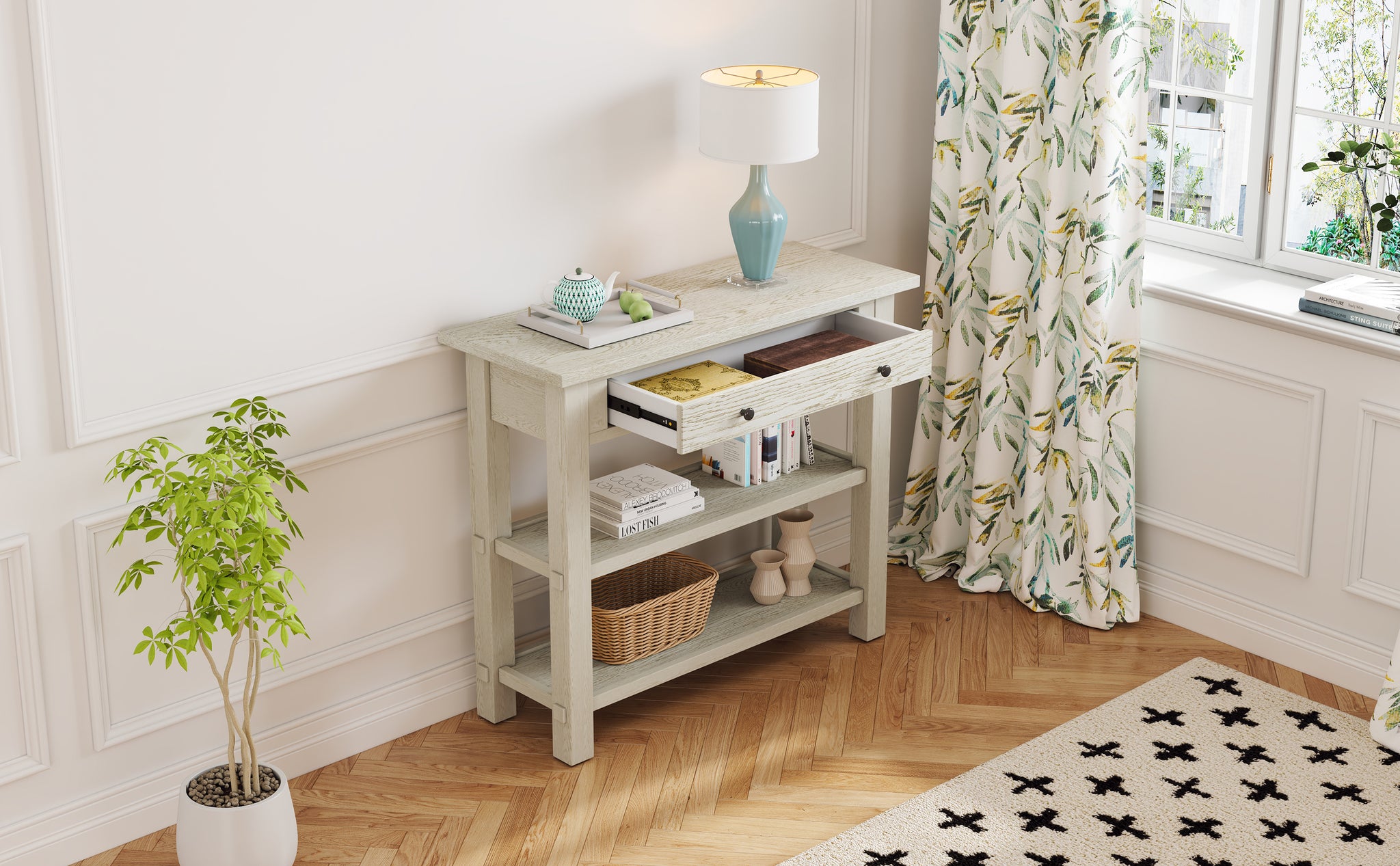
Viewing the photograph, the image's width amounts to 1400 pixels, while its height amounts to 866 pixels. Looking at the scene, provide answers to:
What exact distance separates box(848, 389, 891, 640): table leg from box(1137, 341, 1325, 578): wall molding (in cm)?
69

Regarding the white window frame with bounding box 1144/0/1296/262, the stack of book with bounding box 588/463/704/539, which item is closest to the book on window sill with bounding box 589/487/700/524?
the stack of book with bounding box 588/463/704/539

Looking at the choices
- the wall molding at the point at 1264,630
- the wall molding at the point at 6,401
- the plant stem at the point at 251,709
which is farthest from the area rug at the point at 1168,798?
the wall molding at the point at 6,401

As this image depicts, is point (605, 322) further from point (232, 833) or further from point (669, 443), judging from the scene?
point (232, 833)

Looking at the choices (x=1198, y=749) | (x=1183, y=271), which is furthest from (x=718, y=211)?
(x=1198, y=749)

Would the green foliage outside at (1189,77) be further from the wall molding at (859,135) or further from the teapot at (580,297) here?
the teapot at (580,297)

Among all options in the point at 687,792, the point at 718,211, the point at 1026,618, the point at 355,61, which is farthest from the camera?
the point at 1026,618

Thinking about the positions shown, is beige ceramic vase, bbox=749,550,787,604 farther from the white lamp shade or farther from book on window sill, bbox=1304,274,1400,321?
book on window sill, bbox=1304,274,1400,321

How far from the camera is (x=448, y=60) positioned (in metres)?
2.80

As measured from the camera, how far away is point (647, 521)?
2984mm

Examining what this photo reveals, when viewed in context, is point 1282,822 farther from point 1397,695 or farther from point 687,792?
point 687,792

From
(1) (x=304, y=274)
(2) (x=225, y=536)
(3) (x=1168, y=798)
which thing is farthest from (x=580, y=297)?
(3) (x=1168, y=798)

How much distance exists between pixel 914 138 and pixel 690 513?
4.22 ft

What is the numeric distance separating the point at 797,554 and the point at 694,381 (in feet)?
2.20

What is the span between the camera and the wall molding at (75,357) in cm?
230
